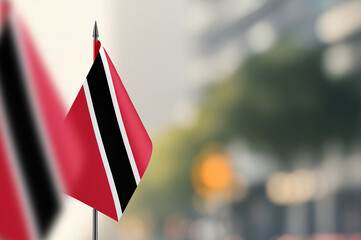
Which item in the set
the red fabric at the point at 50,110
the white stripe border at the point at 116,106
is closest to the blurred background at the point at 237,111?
the white stripe border at the point at 116,106

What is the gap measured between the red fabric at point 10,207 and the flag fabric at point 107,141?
14 cm

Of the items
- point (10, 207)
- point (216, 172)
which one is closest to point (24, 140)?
point (10, 207)

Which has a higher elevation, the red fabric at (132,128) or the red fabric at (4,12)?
the red fabric at (4,12)

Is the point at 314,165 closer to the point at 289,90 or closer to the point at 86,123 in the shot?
the point at 289,90

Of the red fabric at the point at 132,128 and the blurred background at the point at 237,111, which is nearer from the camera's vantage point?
the red fabric at the point at 132,128

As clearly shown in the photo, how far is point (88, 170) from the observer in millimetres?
1174

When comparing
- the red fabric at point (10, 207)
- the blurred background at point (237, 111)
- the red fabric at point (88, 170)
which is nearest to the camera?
the red fabric at point (10, 207)

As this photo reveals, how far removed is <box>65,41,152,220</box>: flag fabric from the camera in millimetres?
1186

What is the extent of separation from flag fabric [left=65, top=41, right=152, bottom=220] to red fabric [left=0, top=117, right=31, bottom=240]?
0.14 m

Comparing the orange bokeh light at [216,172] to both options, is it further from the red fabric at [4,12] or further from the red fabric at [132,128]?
the red fabric at [4,12]

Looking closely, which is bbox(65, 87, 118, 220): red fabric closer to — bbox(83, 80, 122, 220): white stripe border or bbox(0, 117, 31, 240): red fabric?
bbox(83, 80, 122, 220): white stripe border

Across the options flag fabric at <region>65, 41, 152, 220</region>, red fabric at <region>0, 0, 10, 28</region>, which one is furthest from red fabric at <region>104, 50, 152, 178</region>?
red fabric at <region>0, 0, 10, 28</region>

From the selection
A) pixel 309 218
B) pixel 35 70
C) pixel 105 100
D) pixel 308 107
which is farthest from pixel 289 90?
pixel 35 70

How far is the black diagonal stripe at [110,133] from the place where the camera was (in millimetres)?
1221
